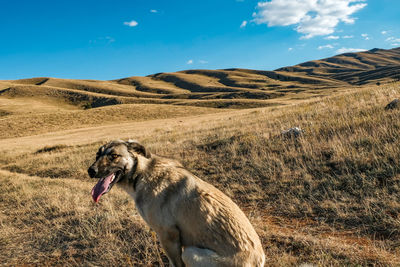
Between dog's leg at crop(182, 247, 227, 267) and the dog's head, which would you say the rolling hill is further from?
the dog's head

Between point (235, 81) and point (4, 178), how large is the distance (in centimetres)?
18881

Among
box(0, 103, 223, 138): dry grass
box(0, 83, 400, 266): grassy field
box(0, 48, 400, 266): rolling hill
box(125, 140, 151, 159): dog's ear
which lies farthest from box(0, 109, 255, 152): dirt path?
Result: box(125, 140, 151, 159): dog's ear

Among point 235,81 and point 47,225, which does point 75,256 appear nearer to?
point 47,225

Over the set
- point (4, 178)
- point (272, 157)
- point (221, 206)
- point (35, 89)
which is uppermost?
point (35, 89)

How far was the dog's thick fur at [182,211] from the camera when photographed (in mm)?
2777

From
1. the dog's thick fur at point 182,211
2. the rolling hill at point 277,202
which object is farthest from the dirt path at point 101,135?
the dog's thick fur at point 182,211

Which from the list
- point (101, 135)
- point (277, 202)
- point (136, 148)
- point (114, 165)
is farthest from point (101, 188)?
point (101, 135)

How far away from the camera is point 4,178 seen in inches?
424

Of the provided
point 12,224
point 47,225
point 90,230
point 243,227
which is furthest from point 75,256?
point 243,227

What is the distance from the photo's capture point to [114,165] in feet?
11.0

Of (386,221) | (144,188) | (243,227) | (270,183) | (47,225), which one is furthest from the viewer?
(270,183)

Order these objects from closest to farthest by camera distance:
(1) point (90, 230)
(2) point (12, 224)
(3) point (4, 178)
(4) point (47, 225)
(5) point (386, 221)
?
(5) point (386, 221), (1) point (90, 230), (4) point (47, 225), (2) point (12, 224), (3) point (4, 178)

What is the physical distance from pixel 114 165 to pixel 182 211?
45.8 inches

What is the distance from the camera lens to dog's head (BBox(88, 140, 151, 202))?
3311mm
